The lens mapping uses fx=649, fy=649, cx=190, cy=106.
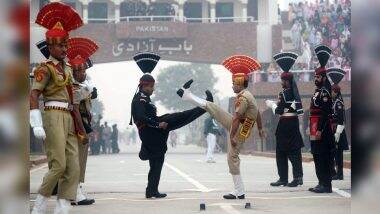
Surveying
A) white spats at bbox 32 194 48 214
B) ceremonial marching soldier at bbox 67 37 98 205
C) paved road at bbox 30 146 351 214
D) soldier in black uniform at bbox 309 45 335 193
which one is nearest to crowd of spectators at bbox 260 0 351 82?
paved road at bbox 30 146 351 214

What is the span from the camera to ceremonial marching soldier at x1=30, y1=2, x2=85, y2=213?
20.0ft

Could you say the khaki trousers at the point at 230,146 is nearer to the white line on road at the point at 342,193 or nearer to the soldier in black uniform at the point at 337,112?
the white line on road at the point at 342,193

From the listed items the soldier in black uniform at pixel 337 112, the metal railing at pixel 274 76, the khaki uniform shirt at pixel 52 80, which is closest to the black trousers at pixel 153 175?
the khaki uniform shirt at pixel 52 80

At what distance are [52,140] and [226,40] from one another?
40.0m

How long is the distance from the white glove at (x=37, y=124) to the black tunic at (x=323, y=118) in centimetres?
489

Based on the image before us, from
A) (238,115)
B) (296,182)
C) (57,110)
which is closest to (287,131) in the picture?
(296,182)

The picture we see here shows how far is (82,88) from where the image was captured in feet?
26.4

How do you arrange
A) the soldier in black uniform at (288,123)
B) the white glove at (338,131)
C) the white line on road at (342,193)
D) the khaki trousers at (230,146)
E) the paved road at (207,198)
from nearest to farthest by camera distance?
the paved road at (207,198) → the khaki trousers at (230,146) → the white line on road at (342,193) → the white glove at (338,131) → the soldier in black uniform at (288,123)

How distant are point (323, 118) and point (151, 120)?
2.61m

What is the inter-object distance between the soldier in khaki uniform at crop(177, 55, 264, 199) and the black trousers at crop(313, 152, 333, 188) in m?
1.25

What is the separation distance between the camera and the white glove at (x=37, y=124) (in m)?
5.68

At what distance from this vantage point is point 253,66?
9.13 m

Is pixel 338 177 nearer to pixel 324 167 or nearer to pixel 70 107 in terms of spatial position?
pixel 324 167

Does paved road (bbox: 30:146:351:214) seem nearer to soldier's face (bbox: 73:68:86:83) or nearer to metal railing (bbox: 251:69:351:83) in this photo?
soldier's face (bbox: 73:68:86:83)
